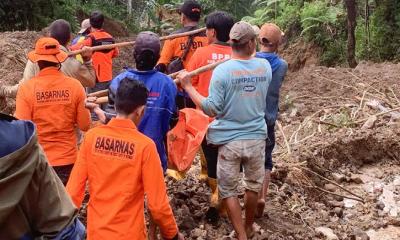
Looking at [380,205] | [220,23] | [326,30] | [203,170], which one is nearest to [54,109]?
[220,23]

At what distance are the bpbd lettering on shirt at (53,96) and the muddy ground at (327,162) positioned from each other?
160cm

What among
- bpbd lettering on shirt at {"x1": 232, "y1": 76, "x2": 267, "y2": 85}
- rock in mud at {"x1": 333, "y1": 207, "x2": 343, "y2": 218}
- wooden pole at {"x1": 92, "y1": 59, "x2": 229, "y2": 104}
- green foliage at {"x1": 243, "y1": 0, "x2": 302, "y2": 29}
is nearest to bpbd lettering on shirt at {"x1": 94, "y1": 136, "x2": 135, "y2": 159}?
wooden pole at {"x1": 92, "y1": 59, "x2": 229, "y2": 104}

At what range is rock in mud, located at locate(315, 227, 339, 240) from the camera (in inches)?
237

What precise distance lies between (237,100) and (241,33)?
0.54 meters

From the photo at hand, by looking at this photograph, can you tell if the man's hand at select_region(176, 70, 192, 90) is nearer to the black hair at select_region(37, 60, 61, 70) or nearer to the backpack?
the backpack

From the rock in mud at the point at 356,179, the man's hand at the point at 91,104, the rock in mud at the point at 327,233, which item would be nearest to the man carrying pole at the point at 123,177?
the man's hand at the point at 91,104

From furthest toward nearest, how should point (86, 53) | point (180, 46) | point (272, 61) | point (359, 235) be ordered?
point (359, 235) < point (180, 46) < point (86, 53) < point (272, 61)

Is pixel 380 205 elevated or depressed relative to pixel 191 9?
depressed

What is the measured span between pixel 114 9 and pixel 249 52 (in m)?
19.5

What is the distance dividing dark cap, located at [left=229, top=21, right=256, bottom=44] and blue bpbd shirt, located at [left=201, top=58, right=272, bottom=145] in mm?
168

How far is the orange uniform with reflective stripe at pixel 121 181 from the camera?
351 cm

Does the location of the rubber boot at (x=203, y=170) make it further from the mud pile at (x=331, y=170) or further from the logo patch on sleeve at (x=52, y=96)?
the logo patch on sleeve at (x=52, y=96)

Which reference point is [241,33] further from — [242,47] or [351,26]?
[351,26]

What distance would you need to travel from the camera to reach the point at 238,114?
479cm
